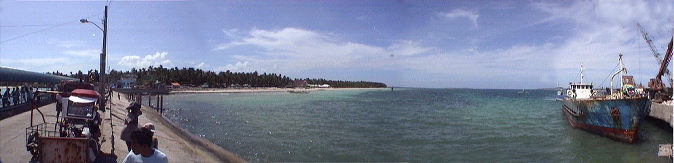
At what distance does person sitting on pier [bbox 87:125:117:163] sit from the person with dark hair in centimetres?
450

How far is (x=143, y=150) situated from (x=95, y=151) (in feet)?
17.0

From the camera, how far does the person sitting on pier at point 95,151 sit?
7822 mm

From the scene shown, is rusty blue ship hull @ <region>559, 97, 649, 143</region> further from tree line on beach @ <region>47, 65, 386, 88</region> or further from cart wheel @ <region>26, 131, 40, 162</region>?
tree line on beach @ <region>47, 65, 386, 88</region>

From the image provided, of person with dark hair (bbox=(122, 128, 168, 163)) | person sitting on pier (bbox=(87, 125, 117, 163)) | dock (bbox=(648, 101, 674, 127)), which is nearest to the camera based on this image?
person with dark hair (bbox=(122, 128, 168, 163))

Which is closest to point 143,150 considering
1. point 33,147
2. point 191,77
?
point 33,147

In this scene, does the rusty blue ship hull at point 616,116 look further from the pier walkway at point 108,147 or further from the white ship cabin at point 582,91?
the pier walkway at point 108,147

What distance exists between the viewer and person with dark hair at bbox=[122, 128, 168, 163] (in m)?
4.07

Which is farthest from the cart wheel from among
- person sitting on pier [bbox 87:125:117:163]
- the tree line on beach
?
the tree line on beach

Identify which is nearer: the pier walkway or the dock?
the pier walkway

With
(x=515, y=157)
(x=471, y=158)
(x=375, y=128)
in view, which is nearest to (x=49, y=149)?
(x=471, y=158)

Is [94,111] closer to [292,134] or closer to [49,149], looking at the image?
[49,149]

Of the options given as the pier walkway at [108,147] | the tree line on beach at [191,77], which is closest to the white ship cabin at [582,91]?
the pier walkway at [108,147]

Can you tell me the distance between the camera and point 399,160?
16109 mm

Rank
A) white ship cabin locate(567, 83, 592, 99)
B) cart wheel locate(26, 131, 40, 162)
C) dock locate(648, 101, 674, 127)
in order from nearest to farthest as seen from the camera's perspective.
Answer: cart wheel locate(26, 131, 40, 162)
dock locate(648, 101, 674, 127)
white ship cabin locate(567, 83, 592, 99)
